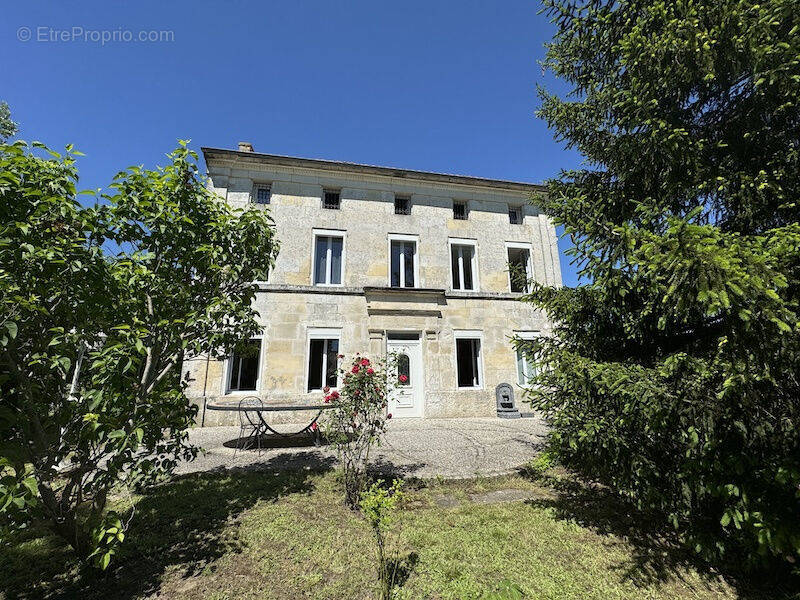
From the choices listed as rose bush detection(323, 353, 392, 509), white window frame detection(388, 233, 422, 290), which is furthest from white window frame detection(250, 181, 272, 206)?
rose bush detection(323, 353, 392, 509)

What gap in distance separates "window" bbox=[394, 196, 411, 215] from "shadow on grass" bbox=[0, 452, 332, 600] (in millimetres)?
10039

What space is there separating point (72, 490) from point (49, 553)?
3.20 feet

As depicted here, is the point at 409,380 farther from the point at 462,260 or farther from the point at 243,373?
the point at 243,373

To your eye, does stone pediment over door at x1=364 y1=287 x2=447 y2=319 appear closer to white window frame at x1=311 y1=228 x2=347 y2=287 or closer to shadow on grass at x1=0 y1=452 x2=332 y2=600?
white window frame at x1=311 y1=228 x2=347 y2=287

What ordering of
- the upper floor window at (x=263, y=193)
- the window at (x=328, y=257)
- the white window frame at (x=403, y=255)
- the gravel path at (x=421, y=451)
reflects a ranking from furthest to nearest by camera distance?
the white window frame at (x=403, y=255) < the upper floor window at (x=263, y=193) < the window at (x=328, y=257) < the gravel path at (x=421, y=451)

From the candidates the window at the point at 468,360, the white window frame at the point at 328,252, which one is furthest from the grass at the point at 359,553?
the white window frame at the point at 328,252

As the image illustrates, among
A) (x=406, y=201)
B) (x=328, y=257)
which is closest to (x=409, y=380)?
(x=328, y=257)

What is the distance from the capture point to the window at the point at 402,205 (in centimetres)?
1297

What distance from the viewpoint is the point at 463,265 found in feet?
42.8

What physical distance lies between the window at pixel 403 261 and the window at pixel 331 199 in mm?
2452

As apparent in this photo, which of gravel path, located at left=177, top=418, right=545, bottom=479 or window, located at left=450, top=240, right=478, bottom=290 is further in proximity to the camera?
Answer: window, located at left=450, top=240, right=478, bottom=290

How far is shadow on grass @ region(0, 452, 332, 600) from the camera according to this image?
2.75m

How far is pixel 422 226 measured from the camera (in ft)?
41.9

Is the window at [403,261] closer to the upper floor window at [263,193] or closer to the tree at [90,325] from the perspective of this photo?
the upper floor window at [263,193]
